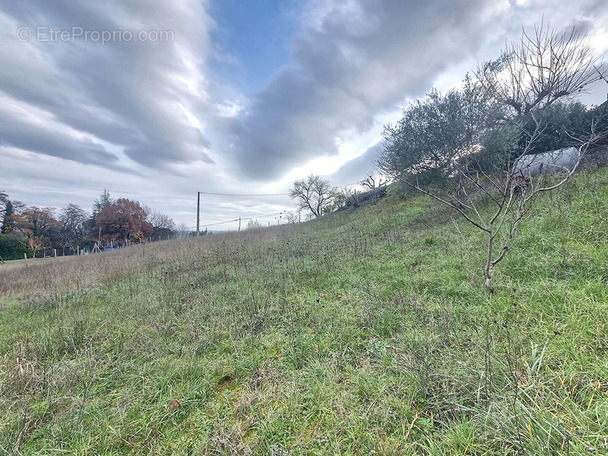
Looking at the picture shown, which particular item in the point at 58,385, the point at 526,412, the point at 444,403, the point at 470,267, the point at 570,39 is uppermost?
the point at 570,39

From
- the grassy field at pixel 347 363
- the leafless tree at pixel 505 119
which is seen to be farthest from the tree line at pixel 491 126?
the grassy field at pixel 347 363

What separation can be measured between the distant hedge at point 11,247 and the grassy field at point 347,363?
1091 inches

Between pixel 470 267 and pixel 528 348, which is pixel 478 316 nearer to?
pixel 528 348

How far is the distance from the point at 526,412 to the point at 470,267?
2712mm

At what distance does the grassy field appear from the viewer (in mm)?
1444

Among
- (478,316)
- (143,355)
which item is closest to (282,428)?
(143,355)

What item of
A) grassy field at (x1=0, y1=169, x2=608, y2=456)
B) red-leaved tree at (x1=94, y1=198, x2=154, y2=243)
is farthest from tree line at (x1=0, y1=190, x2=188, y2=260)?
grassy field at (x1=0, y1=169, x2=608, y2=456)

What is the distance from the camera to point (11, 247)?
21016 millimetres

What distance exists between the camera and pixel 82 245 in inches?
1022

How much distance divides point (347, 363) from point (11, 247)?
3372cm

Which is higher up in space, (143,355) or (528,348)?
(528,348)

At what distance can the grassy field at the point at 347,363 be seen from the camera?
56.9 inches

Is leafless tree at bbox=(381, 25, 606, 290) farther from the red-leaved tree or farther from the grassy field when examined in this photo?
the red-leaved tree

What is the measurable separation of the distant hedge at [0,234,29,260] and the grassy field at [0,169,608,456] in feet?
90.9
